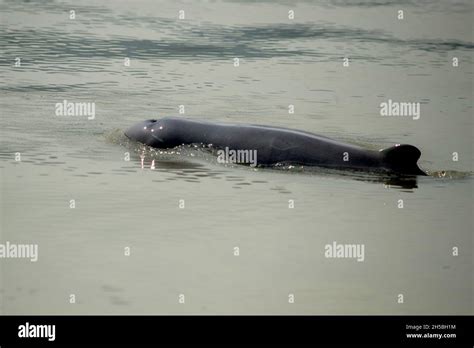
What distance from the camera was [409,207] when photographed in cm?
1516

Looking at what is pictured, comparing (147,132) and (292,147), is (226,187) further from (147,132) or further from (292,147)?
(147,132)

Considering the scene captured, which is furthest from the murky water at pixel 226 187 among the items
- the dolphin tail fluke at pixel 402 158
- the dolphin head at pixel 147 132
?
the dolphin tail fluke at pixel 402 158

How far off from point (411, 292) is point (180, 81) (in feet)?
44.6

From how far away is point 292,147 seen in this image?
16953mm

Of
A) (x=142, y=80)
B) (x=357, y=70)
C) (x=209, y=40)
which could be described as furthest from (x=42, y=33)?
(x=357, y=70)

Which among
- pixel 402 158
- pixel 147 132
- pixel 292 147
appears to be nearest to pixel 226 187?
pixel 292 147

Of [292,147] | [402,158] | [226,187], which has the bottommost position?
[226,187]

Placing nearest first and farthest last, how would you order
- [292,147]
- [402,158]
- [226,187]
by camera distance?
1. [226,187]
2. [402,158]
3. [292,147]

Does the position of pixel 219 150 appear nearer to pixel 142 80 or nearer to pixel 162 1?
pixel 142 80

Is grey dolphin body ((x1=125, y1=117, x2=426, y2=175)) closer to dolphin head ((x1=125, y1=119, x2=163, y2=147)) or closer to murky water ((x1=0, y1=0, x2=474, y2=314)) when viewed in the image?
dolphin head ((x1=125, y1=119, x2=163, y2=147))

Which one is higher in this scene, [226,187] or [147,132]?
[147,132]

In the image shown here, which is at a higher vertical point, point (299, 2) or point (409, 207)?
point (299, 2)

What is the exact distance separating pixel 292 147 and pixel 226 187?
1.70 m

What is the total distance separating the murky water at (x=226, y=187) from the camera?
39.0 ft
